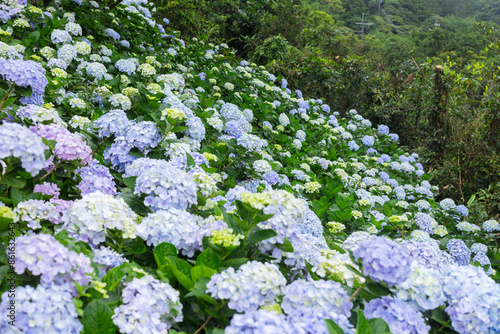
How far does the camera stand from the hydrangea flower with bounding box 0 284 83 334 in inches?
33.2

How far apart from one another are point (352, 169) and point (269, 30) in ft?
19.7

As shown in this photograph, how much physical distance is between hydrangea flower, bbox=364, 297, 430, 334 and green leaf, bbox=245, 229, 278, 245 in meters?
0.42

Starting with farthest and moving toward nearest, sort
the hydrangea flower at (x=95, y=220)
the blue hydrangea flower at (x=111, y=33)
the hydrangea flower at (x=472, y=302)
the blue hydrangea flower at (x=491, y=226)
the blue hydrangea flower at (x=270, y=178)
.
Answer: the blue hydrangea flower at (x=111, y=33), the blue hydrangea flower at (x=491, y=226), the blue hydrangea flower at (x=270, y=178), the hydrangea flower at (x=95, y=220), the hydrangea flower at (x=472, y=302)

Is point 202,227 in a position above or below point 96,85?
above

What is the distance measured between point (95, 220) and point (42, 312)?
0.46 metres

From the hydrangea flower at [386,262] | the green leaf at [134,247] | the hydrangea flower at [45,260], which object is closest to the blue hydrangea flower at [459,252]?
the hydrangea flower at [386,262]

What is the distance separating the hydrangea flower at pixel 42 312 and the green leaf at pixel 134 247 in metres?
0.45

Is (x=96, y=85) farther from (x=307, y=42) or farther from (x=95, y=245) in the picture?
(x=307, y=42)

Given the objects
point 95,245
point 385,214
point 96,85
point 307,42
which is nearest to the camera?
point 95,245

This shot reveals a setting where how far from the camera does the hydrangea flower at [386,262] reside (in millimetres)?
1152

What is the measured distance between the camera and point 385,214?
344 cm

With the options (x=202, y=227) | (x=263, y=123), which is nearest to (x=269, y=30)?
(x=263, y=123)

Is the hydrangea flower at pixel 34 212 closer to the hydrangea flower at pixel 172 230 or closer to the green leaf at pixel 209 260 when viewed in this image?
the hydrangea flower at pixel 172 230

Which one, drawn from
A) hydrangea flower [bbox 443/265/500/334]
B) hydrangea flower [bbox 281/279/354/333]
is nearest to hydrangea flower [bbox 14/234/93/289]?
hydrangea flower [bbox 281/279/354/333]
